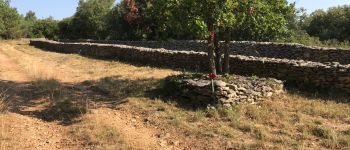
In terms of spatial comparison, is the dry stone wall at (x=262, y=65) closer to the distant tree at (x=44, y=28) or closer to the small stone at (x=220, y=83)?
the small stone at (x=220, y=83)

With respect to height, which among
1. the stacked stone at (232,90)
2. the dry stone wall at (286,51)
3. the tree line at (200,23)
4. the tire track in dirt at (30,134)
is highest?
the tree line at (200,23)

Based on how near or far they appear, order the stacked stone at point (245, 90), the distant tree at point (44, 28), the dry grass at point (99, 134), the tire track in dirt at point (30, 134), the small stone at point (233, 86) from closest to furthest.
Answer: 1. the dry grass at point (99, 134)
2. the tire track in dirt at point (30, 134)
3. the stacked stone at point (245, 90)
4. the small stone at point (233, 86)
5. the distant tree at point (44, 28)

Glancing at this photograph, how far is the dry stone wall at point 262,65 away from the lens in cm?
1515

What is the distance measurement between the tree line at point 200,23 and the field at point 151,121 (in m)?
2.68

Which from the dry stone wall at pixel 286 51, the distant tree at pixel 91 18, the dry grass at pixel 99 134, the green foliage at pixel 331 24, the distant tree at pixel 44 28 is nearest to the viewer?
the dry grass at pixel 99 134

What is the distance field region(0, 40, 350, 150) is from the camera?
10828mm

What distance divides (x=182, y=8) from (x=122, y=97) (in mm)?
3775

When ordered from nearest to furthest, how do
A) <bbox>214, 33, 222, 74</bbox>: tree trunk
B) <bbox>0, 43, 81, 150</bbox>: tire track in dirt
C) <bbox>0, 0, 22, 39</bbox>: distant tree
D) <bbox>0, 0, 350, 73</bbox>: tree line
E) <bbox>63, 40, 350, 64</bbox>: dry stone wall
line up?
<bbox>0, 43, 81, 150</bbox>: tire track in dirt, <bbox>0, 0, 350, 73</bbox>: tree line, <bbox>214, 33, 222, 74</bbox>: tree trunk, <bbox>63, 40, 350, 64</bbox>: dry stone wall, <bbox>0, 0, 22, 39</bbox>: distant tree

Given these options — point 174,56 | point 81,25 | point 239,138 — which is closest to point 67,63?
point 174,56

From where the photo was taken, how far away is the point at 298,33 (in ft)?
105

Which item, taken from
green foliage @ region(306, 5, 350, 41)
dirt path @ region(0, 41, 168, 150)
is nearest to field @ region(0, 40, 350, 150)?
dirt path @ region(0, 41, 168, 150)

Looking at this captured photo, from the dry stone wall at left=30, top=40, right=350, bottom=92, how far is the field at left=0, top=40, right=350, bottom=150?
2.68 ft

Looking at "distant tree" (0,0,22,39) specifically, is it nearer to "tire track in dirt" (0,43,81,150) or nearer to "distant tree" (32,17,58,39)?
"distant tree" (32,17,58,39)

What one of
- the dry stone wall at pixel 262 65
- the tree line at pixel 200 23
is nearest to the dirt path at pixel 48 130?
the tree line at pixel 200 23
